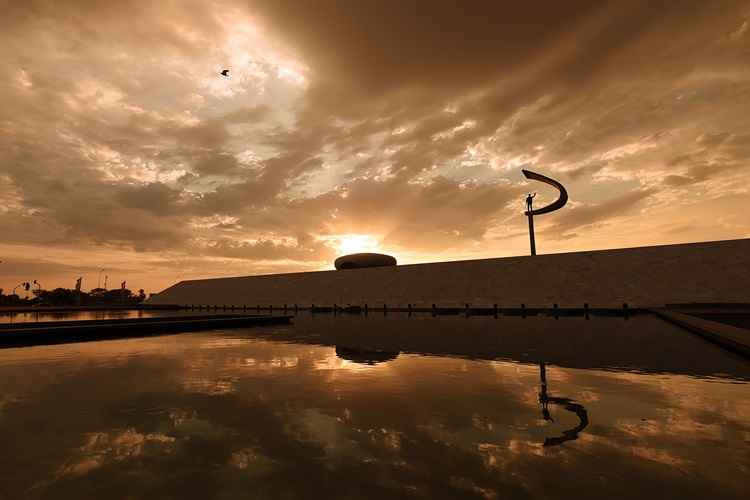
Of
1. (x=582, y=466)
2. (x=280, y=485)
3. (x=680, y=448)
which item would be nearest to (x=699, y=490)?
(x=582, y=466)

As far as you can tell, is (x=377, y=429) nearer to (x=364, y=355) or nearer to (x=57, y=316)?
(x=364, y=355)

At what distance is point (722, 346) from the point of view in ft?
49.3

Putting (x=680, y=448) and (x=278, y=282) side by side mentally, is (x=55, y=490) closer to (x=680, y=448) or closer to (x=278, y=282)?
(x=680, y=448)

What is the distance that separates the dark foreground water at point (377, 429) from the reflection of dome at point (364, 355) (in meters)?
0.78

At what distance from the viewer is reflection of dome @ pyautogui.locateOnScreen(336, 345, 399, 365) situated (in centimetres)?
1316

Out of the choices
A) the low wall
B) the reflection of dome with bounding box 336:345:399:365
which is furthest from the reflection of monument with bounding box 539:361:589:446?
the low wall

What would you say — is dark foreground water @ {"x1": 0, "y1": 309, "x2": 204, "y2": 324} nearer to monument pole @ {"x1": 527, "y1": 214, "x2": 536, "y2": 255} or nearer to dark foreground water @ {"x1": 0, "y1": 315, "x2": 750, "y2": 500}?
dark foreground water @ {"x1": 0, "y1": 315, "x2": 750, "y2": 500}

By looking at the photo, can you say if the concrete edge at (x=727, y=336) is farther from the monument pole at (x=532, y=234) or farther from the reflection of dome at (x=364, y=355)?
the monument pole at (x=532, y=234)

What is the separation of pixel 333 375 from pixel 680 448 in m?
7.45

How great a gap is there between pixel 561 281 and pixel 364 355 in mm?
43807

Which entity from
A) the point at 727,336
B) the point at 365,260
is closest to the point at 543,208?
the point at 365,260

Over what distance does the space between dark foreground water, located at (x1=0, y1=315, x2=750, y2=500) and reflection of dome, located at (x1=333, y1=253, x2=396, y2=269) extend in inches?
3302

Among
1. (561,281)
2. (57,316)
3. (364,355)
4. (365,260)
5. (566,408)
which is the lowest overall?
(566,408)

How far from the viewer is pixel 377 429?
6219 millimetres
